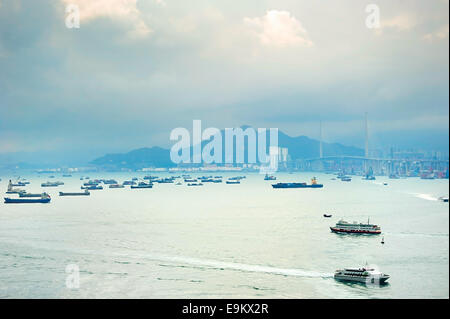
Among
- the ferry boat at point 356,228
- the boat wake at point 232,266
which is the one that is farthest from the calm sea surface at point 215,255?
the ferry boat at point 356,228

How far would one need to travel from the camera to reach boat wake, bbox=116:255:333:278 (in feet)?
26.7

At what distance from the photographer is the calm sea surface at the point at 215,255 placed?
7.41 m

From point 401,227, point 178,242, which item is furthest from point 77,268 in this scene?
point 401,227

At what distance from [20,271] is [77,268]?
91cm

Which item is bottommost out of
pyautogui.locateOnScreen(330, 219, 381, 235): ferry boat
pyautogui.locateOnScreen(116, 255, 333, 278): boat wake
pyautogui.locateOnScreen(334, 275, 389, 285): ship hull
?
pyautogui.locateOnScreen(334, 275, 389, 285): ship hull

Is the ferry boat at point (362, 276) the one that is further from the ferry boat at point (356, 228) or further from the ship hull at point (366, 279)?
the ferry boat at point (356, 228)

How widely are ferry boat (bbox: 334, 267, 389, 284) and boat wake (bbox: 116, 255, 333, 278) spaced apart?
231 millimetres

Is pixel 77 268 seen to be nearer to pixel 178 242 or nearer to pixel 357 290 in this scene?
pixel 178 242
